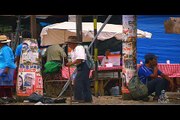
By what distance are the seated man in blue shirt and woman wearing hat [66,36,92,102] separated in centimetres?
153

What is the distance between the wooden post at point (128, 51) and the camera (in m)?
12.2

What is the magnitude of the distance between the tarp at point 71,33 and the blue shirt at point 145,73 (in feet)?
14.2

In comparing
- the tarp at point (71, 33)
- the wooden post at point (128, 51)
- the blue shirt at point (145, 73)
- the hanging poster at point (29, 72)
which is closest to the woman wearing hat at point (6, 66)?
the hanging poster at point (29, 72)

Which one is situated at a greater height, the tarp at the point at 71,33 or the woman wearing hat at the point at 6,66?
the tarp at the point at 71,33

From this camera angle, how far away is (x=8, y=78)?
11.1 metres

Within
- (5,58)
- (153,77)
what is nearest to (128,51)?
(153,77)

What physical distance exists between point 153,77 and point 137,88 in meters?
0.46

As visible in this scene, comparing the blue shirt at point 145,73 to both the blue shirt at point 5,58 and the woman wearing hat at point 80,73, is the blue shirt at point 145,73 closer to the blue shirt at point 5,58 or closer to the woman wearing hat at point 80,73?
the woman wearing hat at point 80,73

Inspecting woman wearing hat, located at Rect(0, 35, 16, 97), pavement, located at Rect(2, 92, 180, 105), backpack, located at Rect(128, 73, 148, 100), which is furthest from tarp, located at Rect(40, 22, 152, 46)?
woman wearing hat, located at Rect(0, 35, 16, 97)

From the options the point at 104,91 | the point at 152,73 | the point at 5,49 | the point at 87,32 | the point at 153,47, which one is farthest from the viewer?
the point at 153,47

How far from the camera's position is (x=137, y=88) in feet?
38.8

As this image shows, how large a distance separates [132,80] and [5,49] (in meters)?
3.10
